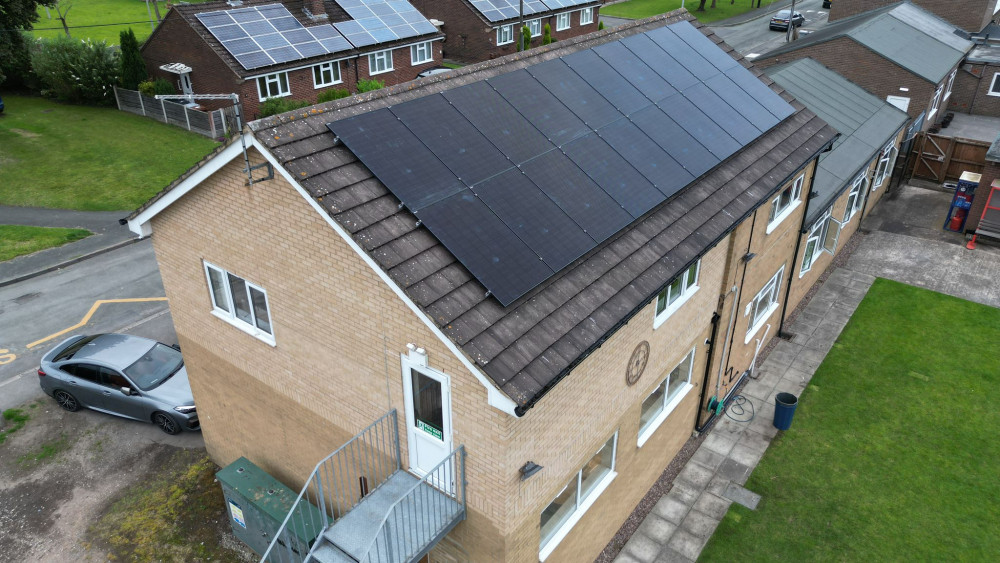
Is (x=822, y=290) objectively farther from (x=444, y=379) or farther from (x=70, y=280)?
(x=70, y=280)

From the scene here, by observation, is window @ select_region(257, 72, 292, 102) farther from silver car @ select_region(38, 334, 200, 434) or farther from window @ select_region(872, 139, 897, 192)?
window @ select_region(872, 139, 897, 192)

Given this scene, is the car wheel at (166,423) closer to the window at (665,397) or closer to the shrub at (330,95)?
the window at (665,397)

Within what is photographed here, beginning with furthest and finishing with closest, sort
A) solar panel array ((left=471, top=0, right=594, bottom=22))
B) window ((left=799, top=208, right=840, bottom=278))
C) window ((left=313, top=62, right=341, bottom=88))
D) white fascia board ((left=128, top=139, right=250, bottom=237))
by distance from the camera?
solar panel array ((left=471, top=0, right=594, bottom=22)) < window ((left=313, top=62, right=341, bottom=88)) < window ((left=799, top=208, right=840, bottom=278)) < white fascia board ((left=128, top=139, right=250, bottom=237))

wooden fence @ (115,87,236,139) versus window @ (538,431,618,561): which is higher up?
window @ (538,431,618,561)

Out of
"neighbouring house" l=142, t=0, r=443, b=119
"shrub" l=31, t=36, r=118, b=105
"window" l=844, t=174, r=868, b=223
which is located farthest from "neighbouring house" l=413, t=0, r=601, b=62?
"window" l=844, t=174, r=868, b=223

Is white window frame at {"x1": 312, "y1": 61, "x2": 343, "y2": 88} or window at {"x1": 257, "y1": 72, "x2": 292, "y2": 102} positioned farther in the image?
white window frame at {"x1": 312, "y1": 61, "x2": 343, "y2": 88}

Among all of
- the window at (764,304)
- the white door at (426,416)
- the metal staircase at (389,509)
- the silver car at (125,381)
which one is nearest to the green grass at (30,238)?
the silver car at (125,381)
